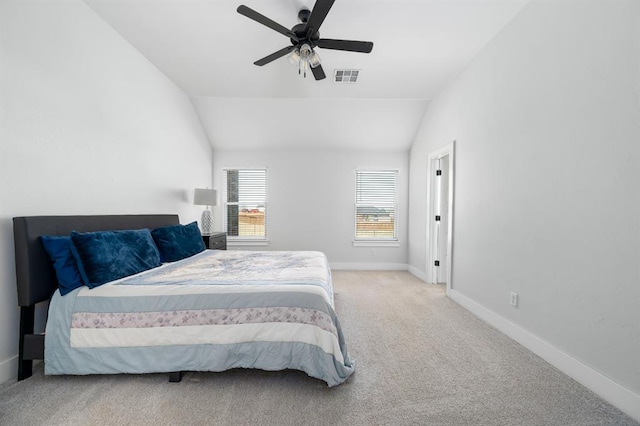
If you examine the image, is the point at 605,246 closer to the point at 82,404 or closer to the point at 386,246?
the point at 82,404

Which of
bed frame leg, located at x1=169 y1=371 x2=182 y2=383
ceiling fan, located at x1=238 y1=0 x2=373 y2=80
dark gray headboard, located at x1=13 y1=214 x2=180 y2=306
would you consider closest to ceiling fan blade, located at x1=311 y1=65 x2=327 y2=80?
ceiling fan, located at x1=238 y1=0 x2=373 y2=80

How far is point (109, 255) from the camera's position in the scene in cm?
219

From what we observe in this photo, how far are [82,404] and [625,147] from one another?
360cm

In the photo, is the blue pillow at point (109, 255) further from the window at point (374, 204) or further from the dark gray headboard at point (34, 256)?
the window at point (374, 204)

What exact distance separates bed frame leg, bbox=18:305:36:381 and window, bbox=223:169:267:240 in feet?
12.1

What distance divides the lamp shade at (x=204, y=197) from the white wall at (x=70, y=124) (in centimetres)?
58

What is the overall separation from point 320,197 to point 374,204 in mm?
1089

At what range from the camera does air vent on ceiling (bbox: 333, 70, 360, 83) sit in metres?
3.70

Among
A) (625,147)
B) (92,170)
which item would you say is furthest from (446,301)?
(92,170)

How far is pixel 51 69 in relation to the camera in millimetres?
2207

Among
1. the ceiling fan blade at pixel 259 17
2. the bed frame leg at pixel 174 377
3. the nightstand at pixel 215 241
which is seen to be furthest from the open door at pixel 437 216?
the bed frame leg at pixel 174 377

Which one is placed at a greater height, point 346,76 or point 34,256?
point 346,76

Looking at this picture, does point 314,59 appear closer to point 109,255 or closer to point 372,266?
point 109,255

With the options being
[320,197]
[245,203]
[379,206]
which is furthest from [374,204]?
[245,203]
